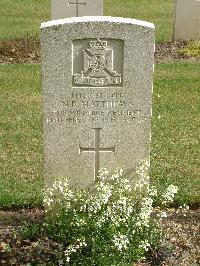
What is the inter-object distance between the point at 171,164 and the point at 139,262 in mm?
2506

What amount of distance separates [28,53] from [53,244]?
7.93 m

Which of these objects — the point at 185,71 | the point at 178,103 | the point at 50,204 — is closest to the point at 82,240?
the point at 50,204

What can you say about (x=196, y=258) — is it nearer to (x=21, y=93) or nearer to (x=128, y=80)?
(x=128, y=80)

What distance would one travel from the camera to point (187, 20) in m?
13.6

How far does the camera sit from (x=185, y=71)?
37.9 feet

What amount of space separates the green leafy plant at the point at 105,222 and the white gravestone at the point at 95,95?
0.16m

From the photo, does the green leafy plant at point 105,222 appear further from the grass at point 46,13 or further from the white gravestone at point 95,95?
the grass at point 46,13

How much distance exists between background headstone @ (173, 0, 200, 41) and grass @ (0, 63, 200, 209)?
1.90 m

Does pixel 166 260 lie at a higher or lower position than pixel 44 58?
lower

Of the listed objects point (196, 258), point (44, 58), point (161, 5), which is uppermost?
point (161, 5)

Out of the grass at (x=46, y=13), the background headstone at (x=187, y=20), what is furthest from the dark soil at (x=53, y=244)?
the grass at (x=46, y=13)

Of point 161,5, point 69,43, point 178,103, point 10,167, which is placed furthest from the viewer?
point 161,5

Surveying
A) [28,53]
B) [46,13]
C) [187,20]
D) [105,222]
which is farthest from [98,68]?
[46,13]

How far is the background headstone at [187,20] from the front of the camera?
13414mm
